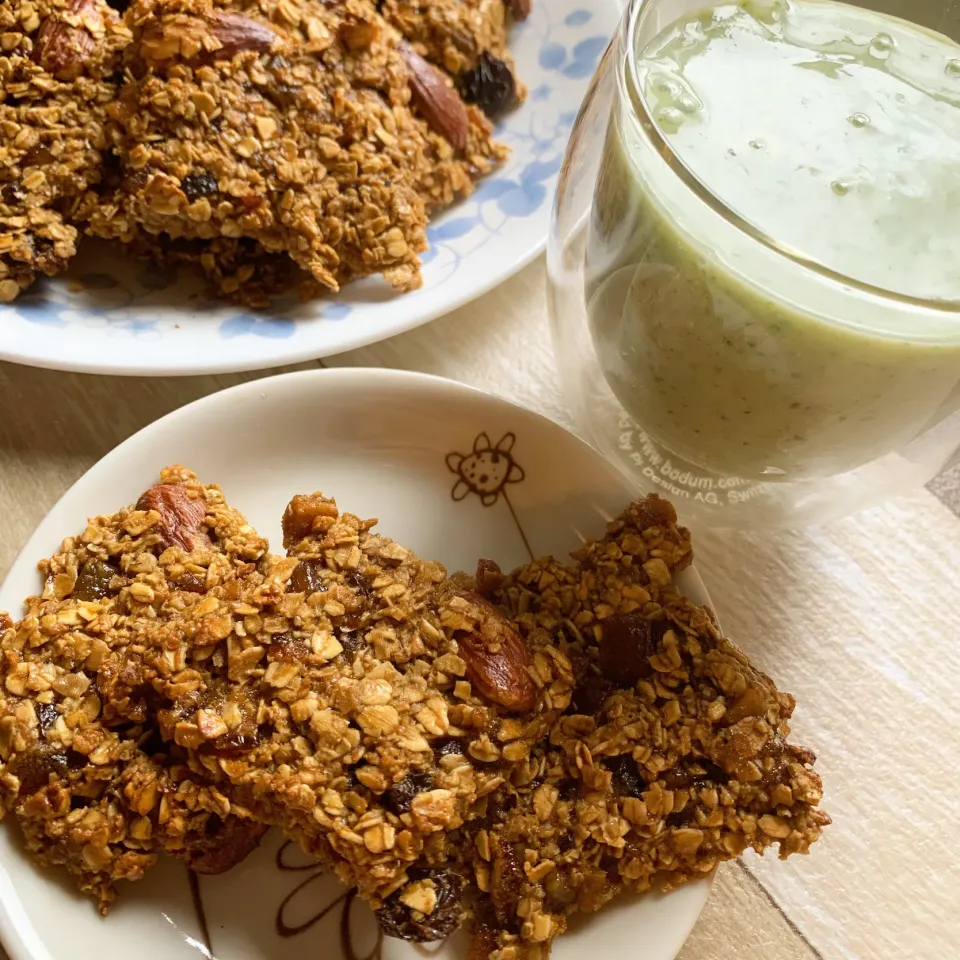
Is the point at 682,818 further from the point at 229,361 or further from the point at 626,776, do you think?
the point at 229,361

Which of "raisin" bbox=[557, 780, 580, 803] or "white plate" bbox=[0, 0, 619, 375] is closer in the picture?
"raisin" bbox=[557, 780, 580, 803]

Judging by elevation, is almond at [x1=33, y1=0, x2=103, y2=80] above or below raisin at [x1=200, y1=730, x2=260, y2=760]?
above

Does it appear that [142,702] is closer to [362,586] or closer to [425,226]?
[362,586]

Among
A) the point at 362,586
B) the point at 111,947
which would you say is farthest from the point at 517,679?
the point at 111,947

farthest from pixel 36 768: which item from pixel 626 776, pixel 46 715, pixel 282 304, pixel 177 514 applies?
pixel 282 304

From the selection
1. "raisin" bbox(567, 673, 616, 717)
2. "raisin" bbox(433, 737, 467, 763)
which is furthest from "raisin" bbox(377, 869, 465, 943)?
"raisin" bbox(567, 673, 616, 717)

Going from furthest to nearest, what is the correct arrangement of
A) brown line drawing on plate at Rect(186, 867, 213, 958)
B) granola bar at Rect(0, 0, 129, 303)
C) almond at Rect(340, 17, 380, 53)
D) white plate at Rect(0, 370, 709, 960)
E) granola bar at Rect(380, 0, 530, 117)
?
granola bar at Rect(380, 0, 530, 117) → almond at Rect(340, 17, 380, 53) → granola bar at Rect(0, 0, 129, 303) → white plate at Rect(0, 370, 709, 960) → brown line drawing on plate at Rect(186, 867, 213, 958)

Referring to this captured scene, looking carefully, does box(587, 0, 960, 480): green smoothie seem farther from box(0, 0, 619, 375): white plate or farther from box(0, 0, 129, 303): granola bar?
box(0, 0, 129, 303): granola bar
